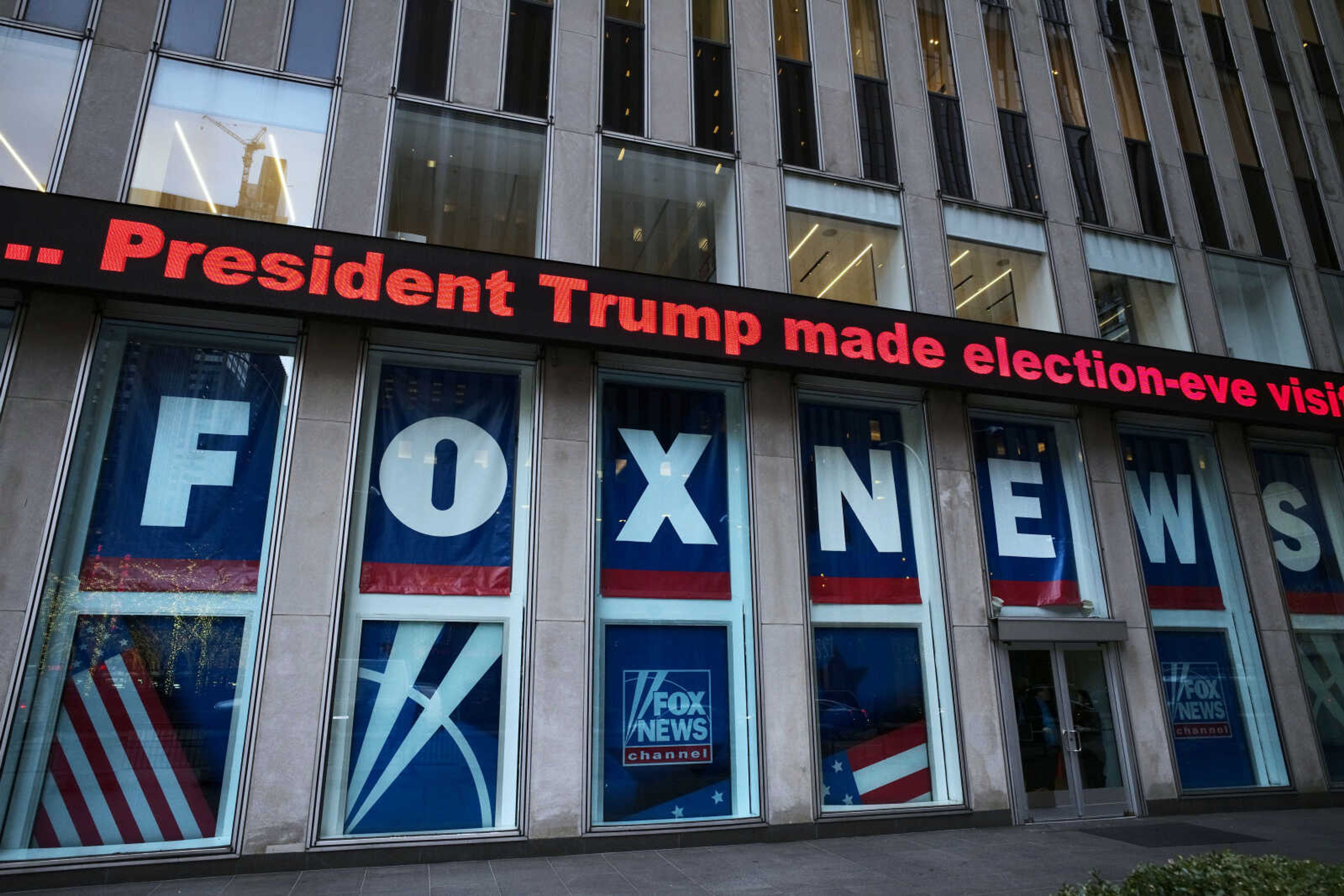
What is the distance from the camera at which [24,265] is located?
28.2 feet

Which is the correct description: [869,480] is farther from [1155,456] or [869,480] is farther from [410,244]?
[410,244]

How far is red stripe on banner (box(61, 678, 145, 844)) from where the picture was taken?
8203 mm

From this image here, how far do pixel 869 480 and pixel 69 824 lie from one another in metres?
10.5

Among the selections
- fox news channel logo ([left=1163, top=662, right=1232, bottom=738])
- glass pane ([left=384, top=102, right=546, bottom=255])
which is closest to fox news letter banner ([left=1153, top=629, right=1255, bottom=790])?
fox news channel logo ([left=1163, top=662, right=1232, bottom=738])

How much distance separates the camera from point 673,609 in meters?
10.6

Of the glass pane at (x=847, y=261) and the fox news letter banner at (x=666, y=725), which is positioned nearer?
the fox news letter banner at (x=666, y=725)

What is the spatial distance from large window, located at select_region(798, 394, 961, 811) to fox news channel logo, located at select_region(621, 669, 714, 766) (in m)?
1.63

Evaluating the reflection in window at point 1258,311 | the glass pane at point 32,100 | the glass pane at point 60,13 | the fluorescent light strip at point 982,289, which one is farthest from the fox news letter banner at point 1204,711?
the glass pane at point 60,13

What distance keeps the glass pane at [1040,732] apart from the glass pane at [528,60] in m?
10.8

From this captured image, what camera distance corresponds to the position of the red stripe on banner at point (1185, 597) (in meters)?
12.9

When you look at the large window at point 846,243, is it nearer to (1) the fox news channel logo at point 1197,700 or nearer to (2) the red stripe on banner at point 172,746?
(1) the fox news channel logo at point 1197,700

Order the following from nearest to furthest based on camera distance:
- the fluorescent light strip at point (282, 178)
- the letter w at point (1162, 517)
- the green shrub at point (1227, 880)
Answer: the green shrub at point (1227, 880) → the fluorescent light strip at point (282, 178) → the letter w at point (1162, 517)

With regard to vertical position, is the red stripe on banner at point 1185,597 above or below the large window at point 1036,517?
below

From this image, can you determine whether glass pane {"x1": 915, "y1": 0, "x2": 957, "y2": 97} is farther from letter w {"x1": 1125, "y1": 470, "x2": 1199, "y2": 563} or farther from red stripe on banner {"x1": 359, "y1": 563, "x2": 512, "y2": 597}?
red stripe on banner {"x1": 359, "y1": 563, "x2": 512, "y2": 597}
